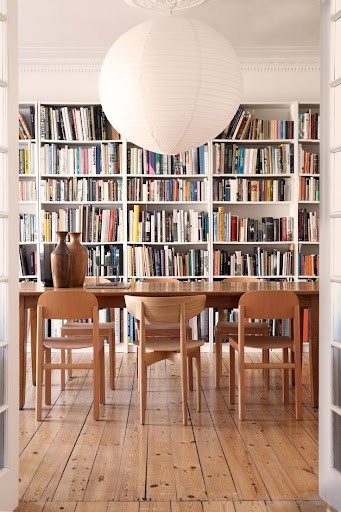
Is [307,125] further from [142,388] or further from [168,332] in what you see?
[142,388]

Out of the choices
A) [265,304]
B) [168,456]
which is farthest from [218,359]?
[168,456]

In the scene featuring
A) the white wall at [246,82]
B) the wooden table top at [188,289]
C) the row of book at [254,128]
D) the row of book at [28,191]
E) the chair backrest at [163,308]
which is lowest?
the chair backrest at [163,308]

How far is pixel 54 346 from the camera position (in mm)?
4668

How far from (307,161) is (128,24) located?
7.71 ft

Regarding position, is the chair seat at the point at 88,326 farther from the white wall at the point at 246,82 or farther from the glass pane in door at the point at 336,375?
the white wall at the point at 246,82

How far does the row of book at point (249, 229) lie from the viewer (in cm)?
743

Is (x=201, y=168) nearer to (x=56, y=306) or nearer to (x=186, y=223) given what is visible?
(x=186, y=223)

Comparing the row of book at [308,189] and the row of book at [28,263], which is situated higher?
the row of book at [308,189]

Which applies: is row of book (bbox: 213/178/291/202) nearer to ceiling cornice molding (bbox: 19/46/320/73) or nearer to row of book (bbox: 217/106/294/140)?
row of book (bbox: 217/106/294/140)

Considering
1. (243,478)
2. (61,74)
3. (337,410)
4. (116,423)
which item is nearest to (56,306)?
(116,423)

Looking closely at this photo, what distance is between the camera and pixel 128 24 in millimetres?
6633

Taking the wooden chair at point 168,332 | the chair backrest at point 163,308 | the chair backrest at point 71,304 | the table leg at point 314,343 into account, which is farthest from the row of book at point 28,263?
the table leg at point 314,343

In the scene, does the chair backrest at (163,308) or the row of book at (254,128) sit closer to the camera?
the chair backrest at (163,308)

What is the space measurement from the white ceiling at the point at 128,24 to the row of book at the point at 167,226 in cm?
180
